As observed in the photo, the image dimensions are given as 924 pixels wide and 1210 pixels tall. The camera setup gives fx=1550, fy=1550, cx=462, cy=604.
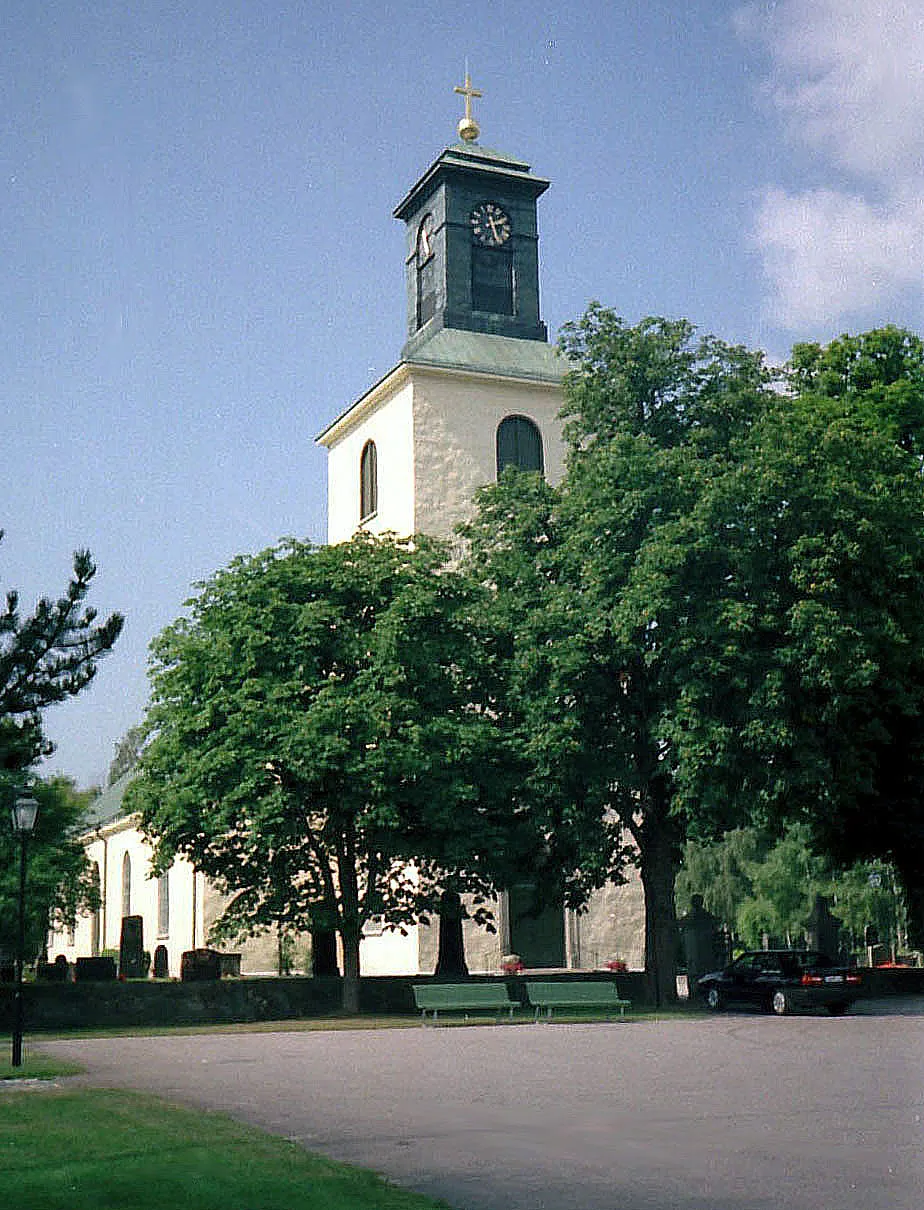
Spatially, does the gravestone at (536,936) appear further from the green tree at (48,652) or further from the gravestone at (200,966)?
the green tree at (48,652)

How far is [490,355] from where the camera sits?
47219 millimetres

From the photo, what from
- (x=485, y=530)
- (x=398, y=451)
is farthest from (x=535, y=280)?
(x=485, y=530)

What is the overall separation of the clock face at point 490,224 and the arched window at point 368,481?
24.3ft

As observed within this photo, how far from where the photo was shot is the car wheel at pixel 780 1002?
30750mm

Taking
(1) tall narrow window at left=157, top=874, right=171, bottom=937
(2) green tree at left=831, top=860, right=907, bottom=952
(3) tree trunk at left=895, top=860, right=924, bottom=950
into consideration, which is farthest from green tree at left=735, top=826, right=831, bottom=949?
(1) tall narrow window at left=157, top=874, right=171, bottom=937

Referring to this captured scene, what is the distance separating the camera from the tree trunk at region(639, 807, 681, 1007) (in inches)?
1289

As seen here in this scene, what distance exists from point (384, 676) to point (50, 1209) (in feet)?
76.2

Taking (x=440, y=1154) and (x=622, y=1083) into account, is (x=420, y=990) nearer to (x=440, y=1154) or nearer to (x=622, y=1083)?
(x=622, y=1083)

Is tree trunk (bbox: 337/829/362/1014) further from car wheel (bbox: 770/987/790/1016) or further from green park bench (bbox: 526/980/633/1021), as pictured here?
car wheel (bbox: 770/987/790/1016)

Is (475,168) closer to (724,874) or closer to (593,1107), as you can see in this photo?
(724,874)

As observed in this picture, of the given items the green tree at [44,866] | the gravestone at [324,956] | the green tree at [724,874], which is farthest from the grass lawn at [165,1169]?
the green tree at [724,874]

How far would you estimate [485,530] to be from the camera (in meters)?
35.2

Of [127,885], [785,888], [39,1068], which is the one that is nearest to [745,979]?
[39,1068]

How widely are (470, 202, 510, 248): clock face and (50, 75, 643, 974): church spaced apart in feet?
0.10
